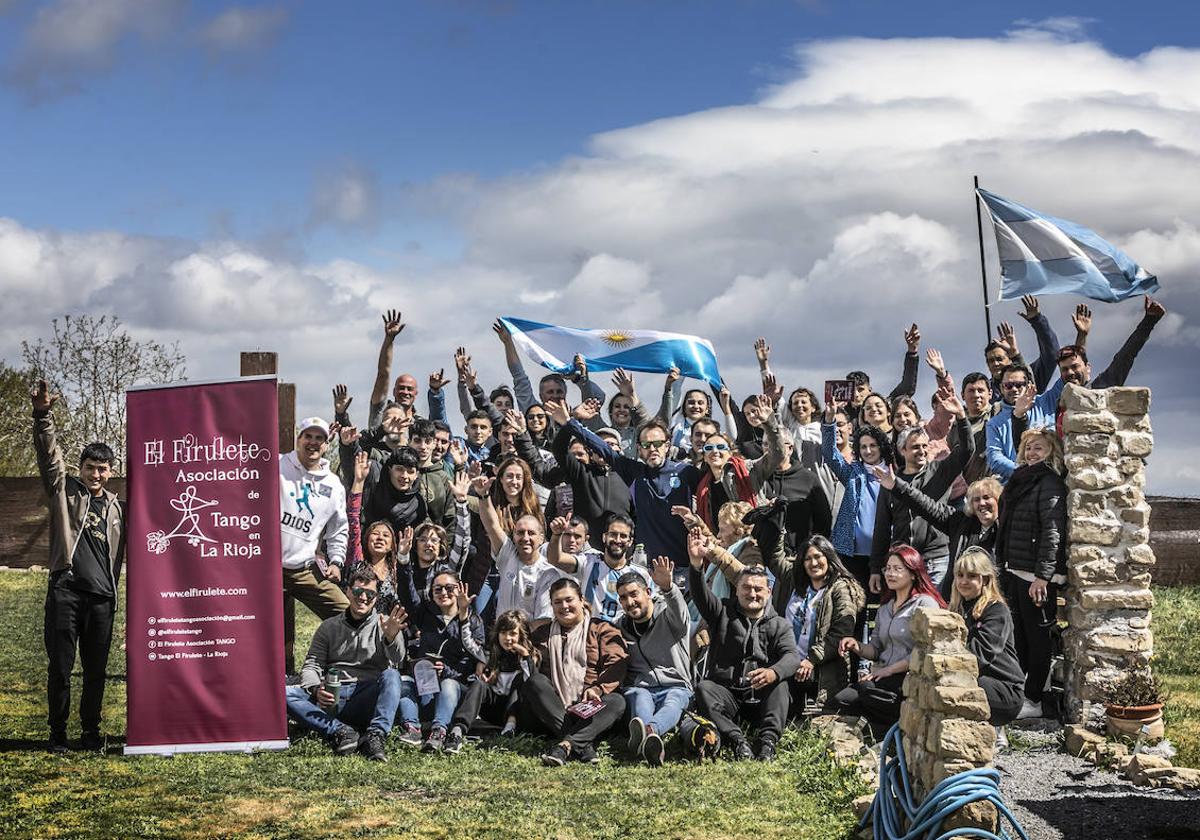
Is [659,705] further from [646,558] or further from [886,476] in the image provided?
[886,476]

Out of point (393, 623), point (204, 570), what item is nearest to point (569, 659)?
point (393, 623)

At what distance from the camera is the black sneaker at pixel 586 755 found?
902 centimetres

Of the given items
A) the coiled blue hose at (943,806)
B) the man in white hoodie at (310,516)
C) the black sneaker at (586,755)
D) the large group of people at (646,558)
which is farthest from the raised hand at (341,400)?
the coiled blue hose at (943,806)

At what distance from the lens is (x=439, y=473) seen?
1165 cm

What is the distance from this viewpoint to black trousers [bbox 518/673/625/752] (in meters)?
9.17

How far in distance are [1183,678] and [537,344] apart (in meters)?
7.02

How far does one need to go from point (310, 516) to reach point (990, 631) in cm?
511

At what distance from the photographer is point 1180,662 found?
43.2ft

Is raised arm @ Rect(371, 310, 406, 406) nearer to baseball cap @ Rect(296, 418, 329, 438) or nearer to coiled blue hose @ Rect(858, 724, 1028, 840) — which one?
baseball cap @ Rect(296, 418, 329, 438)

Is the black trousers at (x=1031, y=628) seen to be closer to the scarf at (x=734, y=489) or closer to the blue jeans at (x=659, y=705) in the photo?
the scarf at (x=734, y=489)

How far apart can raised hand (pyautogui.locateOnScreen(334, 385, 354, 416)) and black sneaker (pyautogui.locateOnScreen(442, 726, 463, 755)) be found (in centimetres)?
343

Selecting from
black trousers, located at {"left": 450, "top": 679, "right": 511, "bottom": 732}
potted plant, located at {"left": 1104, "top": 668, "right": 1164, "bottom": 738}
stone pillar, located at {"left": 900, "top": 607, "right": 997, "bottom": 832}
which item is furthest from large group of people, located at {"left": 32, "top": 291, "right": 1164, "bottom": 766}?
stone pillar, located at {"left": 900, "top": 607, "right": 997, "bottom": 832}

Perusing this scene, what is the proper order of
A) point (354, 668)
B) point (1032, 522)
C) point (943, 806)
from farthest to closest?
point (1032, 522), point (354, 668), point (943, 806)

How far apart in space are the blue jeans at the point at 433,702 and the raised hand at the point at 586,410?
11.7 ft
